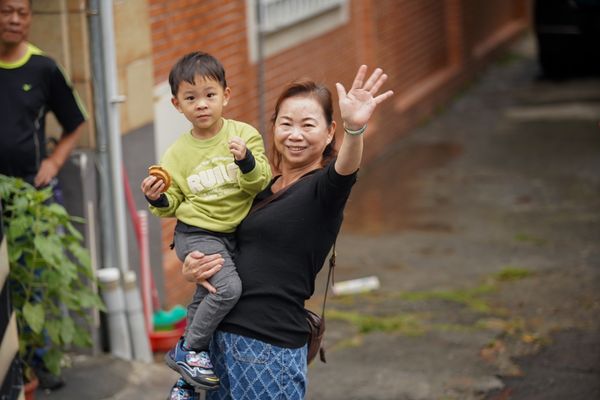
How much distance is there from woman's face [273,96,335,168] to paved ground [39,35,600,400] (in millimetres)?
2624

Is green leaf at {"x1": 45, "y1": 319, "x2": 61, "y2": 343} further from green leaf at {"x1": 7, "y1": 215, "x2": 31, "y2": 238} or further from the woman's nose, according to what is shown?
the woman's nose

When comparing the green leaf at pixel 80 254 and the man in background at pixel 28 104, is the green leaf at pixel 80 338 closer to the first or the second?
the man in background at pixel 28 104

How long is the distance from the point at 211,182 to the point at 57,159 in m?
2.38

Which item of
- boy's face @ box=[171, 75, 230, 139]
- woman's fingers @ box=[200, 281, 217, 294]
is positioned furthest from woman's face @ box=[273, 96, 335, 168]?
woman's fingers @ box=[200, 281, 217, 294]

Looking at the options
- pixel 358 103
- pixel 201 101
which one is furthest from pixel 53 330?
pixel 358 103

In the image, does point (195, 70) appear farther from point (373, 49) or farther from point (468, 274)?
point (373, 49)

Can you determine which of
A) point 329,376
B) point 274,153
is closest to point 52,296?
point 329,376

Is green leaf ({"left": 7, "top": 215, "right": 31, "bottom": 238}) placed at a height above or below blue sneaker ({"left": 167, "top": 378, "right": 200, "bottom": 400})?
above

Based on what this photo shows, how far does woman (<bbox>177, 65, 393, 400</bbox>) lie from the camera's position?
3.85 metres

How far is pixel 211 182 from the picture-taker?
3.87m

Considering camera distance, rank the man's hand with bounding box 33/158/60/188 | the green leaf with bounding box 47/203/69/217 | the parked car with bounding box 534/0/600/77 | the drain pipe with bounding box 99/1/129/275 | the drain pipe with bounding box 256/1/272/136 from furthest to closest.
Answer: the parked car with bounding box 534/0/600/77 < the drain pipe with bounding box 256/1/272/136 < the drain pipe with bounding box 99/1/129/275 < the man's hand with bounding box 33/158/60/188 < the green leaf with bounding box 47/203/69/217

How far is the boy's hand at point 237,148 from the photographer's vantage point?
12.1 ft

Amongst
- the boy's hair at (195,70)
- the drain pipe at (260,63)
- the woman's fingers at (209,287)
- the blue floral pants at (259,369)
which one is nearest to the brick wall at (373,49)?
the drain pipe at (260,63)

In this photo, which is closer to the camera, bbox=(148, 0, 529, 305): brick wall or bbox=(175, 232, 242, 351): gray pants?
bbox=(175, 232, 242, 351): gray pants
